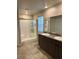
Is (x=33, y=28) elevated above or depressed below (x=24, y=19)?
below

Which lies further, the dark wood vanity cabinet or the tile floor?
the tile floor

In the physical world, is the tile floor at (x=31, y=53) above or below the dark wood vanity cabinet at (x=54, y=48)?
below

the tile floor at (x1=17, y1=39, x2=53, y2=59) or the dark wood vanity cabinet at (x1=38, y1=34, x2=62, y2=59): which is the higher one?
the dark wood vanity cabinet at (x1=38, y1=34, x2=62, y2=59)

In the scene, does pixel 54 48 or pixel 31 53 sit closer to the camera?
pixel 54 48

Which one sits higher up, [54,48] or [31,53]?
[54,48]

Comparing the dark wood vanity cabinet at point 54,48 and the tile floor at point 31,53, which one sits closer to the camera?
the dark wood vanity cabinet at point 54,48
